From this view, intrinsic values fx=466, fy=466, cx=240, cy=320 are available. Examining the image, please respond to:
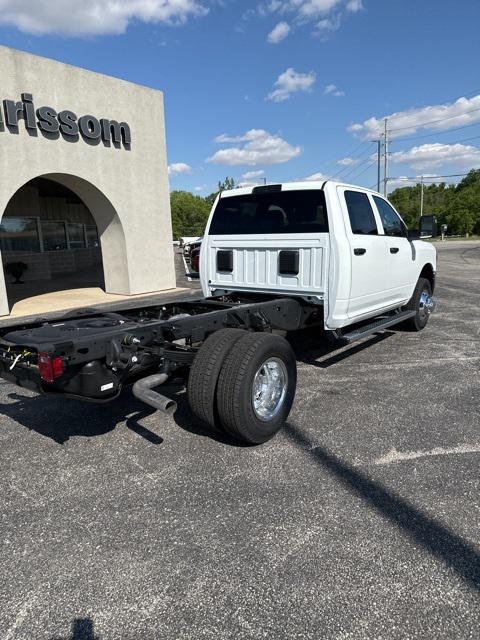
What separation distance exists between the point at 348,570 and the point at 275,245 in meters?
3.75

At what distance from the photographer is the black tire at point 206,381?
3621mm

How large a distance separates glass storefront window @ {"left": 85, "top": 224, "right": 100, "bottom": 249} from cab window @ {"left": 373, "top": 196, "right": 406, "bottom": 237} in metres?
17.3

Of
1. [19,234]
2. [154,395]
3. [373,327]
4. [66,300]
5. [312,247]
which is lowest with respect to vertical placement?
[66,300]

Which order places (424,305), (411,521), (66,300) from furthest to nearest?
(66,300)
(424,305)
(411,521)

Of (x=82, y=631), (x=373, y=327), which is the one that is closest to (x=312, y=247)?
(x=373, y=327)

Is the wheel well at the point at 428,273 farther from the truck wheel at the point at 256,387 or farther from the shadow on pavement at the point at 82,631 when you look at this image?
the shadow on pavement at the point at 82,631

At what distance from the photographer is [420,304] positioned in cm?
774

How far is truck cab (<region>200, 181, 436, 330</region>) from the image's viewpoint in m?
5.14

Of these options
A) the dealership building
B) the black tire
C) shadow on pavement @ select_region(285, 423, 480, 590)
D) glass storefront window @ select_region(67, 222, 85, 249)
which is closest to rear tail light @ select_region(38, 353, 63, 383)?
the black tire

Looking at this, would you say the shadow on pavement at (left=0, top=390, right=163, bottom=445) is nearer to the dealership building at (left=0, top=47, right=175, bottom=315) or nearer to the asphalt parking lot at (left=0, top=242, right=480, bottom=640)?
the asphalt parking lot at (left=0, top=242, right=480, bottom=640)

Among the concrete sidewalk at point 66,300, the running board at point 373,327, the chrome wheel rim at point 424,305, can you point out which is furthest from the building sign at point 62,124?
the chrome wheel rim at point 424,305

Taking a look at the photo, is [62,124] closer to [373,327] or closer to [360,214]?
[360,214]

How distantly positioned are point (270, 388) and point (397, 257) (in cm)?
345

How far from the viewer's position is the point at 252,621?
216 cm
